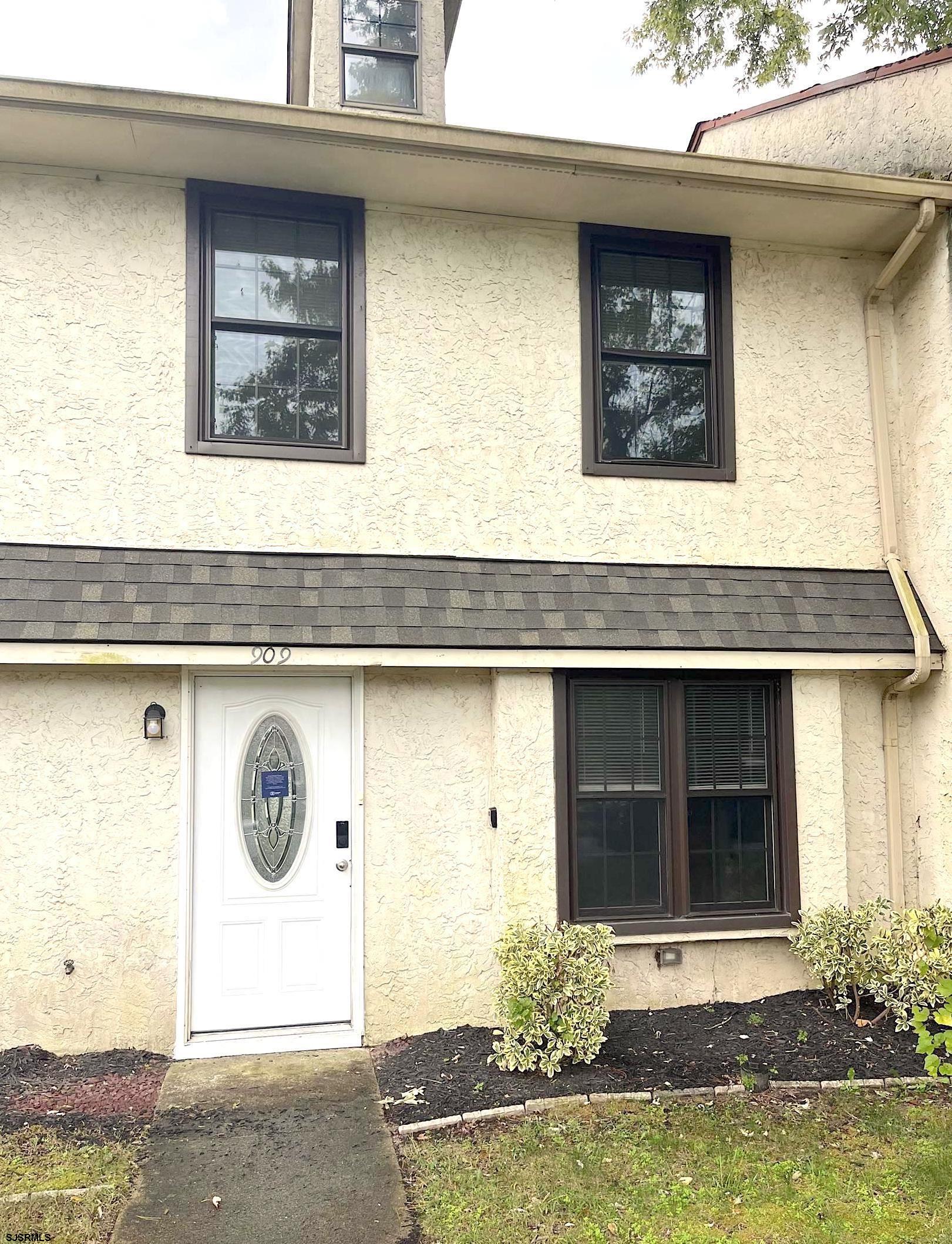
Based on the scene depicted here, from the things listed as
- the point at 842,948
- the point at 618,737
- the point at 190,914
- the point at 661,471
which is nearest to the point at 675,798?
the point at 618,737

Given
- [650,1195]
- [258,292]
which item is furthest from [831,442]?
[650,1195]

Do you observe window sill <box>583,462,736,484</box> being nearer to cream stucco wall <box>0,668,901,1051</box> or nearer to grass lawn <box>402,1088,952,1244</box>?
cream stucco wall <box>0,668,901,1051</box>

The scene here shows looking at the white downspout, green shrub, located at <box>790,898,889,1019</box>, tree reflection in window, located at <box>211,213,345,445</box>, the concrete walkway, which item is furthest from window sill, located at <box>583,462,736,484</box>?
the concrete walkway

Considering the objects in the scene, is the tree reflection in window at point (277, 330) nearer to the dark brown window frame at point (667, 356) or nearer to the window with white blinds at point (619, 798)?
the dark brown window frame at point (667, 356)

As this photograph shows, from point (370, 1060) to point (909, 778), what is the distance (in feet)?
14.2

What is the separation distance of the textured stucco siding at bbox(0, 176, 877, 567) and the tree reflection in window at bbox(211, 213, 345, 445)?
254mm

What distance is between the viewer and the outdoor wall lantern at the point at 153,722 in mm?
5969

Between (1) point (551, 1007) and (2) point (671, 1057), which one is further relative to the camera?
(2) point (671, 1057)

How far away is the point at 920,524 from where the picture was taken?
23.0 feet

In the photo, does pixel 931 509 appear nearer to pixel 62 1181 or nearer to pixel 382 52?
pixel 382 52

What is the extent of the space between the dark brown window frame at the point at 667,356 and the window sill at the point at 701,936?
10.6 feet

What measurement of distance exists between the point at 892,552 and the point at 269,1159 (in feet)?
19.1

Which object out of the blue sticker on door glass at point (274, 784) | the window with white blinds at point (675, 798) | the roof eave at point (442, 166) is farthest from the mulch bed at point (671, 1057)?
the roof eave at point (442, 166)

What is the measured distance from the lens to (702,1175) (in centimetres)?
434
